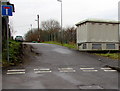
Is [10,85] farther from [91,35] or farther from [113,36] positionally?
[113,36]

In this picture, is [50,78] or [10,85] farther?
[50,78]

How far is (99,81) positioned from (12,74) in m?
3.74

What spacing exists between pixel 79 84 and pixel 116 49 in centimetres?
1298

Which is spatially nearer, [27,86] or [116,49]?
[27,86]

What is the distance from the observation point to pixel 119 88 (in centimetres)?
629

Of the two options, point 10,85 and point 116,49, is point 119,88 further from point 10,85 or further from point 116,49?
point 116,49

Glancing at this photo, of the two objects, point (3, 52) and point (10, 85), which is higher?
point (3, 52)

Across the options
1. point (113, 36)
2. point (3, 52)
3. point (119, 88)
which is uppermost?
point (113, 36)

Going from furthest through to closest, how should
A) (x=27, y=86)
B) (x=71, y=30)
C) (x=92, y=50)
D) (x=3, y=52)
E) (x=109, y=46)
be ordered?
(x=71, y=30), (x=109, y=46), (x=92, y=50), (x=3, y=52), (x=27, y=86)

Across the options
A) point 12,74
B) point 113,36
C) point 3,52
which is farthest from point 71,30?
point 12,74

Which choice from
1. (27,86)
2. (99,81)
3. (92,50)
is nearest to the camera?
(27,86)

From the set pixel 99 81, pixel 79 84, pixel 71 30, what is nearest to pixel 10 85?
pixel 79 84

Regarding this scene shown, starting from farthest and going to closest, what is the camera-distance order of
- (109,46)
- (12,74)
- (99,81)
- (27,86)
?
(109,46) < (12,74) < (99,81) < (27,86)

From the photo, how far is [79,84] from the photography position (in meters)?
6.66
